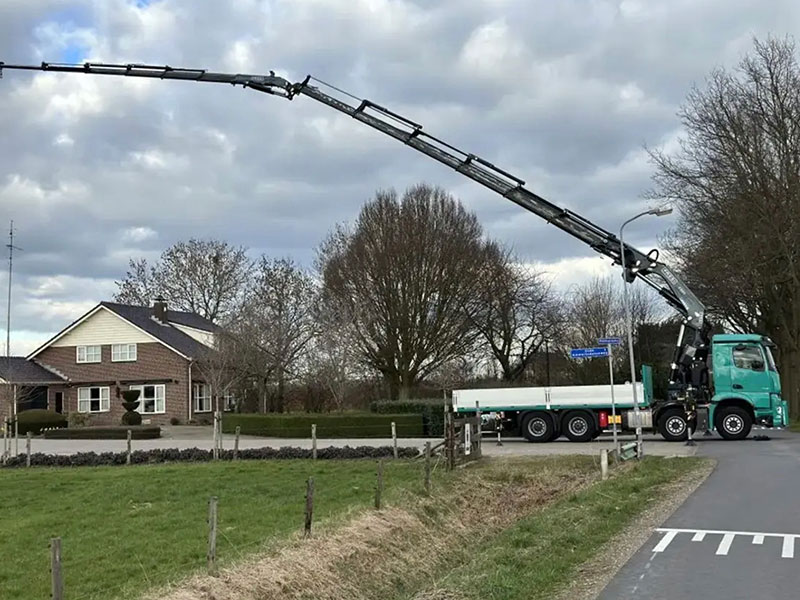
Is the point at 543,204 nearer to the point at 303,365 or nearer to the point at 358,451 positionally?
the point at 358,451

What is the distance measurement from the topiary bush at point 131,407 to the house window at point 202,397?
362cm

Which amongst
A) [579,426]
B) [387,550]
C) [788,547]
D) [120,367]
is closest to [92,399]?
[120,367]

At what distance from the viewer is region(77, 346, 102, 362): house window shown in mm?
55594

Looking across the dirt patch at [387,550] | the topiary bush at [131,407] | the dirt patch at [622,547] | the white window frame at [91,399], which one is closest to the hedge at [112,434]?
the topiary bush at [131,407]

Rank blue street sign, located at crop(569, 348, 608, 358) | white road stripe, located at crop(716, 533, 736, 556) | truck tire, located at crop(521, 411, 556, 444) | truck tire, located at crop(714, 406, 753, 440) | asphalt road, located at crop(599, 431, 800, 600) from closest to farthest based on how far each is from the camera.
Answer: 1. asphalt road, located at crop(599, 431, 800, 600)
2. white road stripe, located at crop(716, 533, 736, 556)
3. blue street sign, located at crop(569, 348, 608, 358)
4. truck tire, located at crop(714, 406, 753, 440)
5. truck tire, located at crop(521, 411, 556, 444)

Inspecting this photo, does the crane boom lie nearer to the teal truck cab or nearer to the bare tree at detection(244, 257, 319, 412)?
the teal truck cab

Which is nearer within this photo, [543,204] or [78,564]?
[78,564]

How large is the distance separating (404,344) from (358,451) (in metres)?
23.7

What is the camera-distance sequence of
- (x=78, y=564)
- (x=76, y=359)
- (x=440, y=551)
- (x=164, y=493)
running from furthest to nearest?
1. (x=76, y=359)
2. (x=164, y=493)
3. (x=440, y=551)
4. (x=78, y=564)

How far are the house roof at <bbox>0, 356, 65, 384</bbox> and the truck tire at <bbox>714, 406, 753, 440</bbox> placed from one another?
3941 centimetres

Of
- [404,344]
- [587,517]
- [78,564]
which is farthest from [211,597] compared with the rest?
[404,344]

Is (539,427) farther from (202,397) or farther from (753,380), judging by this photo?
(202,397)

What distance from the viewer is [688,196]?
132 feet

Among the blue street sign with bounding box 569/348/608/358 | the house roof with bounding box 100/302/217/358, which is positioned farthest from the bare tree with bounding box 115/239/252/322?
the blue street sign with bounding box 569/348/608/358
